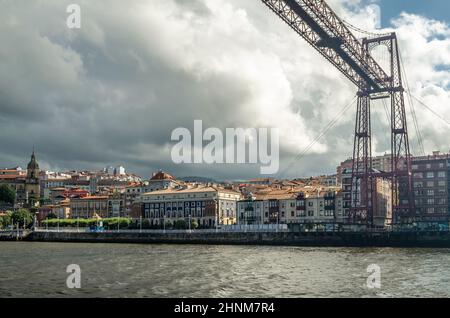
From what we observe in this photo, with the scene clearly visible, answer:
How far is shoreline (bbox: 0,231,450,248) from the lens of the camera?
216ft

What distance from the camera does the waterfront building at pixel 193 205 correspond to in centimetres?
10300

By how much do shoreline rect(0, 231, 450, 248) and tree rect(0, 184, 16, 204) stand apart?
73.3 metres

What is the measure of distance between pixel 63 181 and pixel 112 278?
551ft

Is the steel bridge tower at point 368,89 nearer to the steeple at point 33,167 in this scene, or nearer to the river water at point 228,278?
the river water at point 228,278

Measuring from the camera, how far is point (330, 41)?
55312mm

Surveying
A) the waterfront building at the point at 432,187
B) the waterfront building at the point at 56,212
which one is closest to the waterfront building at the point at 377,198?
the waterfront building at the point at 432,187

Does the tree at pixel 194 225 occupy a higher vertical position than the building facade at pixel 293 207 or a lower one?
lower

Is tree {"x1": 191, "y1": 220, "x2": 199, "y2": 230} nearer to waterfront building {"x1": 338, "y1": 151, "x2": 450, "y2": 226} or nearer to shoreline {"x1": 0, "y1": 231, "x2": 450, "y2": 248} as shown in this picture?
shoreline {"x1": 0, "y1": 231, "x2": 450, "y2": 248}

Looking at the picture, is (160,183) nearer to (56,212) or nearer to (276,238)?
(56,212)

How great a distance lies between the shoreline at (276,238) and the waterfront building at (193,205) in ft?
53.3

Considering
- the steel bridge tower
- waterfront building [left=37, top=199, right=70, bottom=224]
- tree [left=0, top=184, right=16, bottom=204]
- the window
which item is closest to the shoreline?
the steel bridge tower

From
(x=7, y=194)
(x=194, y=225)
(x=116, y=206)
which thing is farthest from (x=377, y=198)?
(x=7, y=194)
